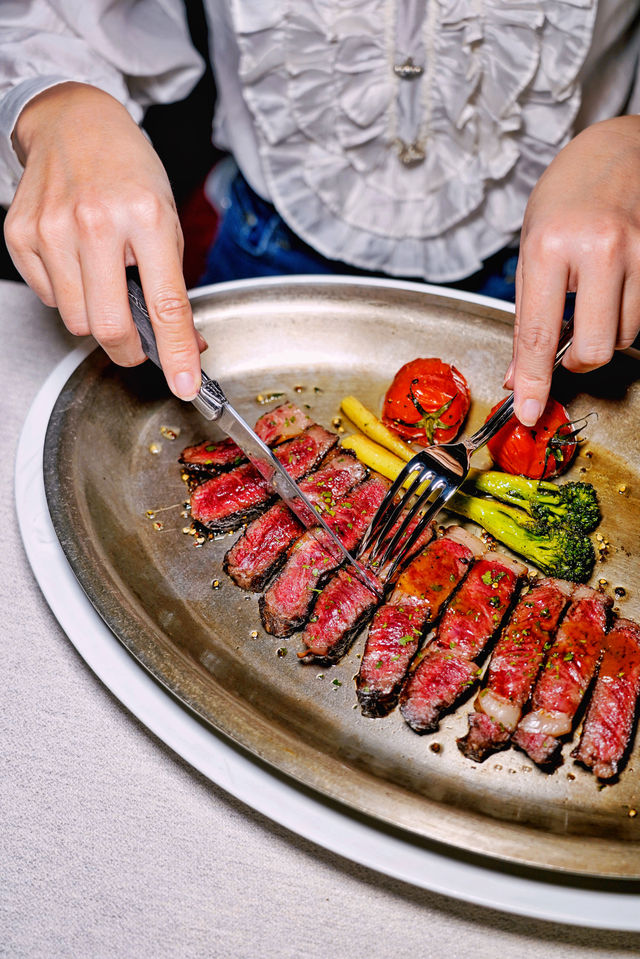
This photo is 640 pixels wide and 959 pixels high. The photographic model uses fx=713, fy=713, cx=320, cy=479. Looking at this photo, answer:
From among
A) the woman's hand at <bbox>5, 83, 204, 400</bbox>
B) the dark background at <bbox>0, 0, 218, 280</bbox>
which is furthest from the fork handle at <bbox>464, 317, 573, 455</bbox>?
the dark background at <bbox>0, 0, 218, 280</bbox>

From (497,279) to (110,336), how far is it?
203cm

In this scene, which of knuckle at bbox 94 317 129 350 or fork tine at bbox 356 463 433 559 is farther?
fork tine at bbox 356 463 433 559

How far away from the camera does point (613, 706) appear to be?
1907mm

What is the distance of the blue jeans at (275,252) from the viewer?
336cm

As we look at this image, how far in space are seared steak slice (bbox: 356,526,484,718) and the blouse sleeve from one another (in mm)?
1999

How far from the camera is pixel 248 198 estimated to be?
346 cm

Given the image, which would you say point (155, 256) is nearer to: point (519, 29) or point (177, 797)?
point (177, 797)

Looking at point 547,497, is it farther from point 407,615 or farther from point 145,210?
point 145,210

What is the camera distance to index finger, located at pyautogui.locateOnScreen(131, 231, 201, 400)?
194 cm

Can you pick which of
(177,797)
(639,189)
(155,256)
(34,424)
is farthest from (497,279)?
(177,797)

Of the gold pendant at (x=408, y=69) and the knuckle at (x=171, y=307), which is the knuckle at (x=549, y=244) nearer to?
the knuckle at (x=171, y=307)

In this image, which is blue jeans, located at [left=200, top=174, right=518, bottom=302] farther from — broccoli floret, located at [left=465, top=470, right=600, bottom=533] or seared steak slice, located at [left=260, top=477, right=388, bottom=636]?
seared steak slice, located at [left=260, top=477, right=388, bottom=636]

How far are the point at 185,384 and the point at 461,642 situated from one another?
42.6 inches

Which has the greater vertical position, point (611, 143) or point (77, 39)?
point (77, 39)
